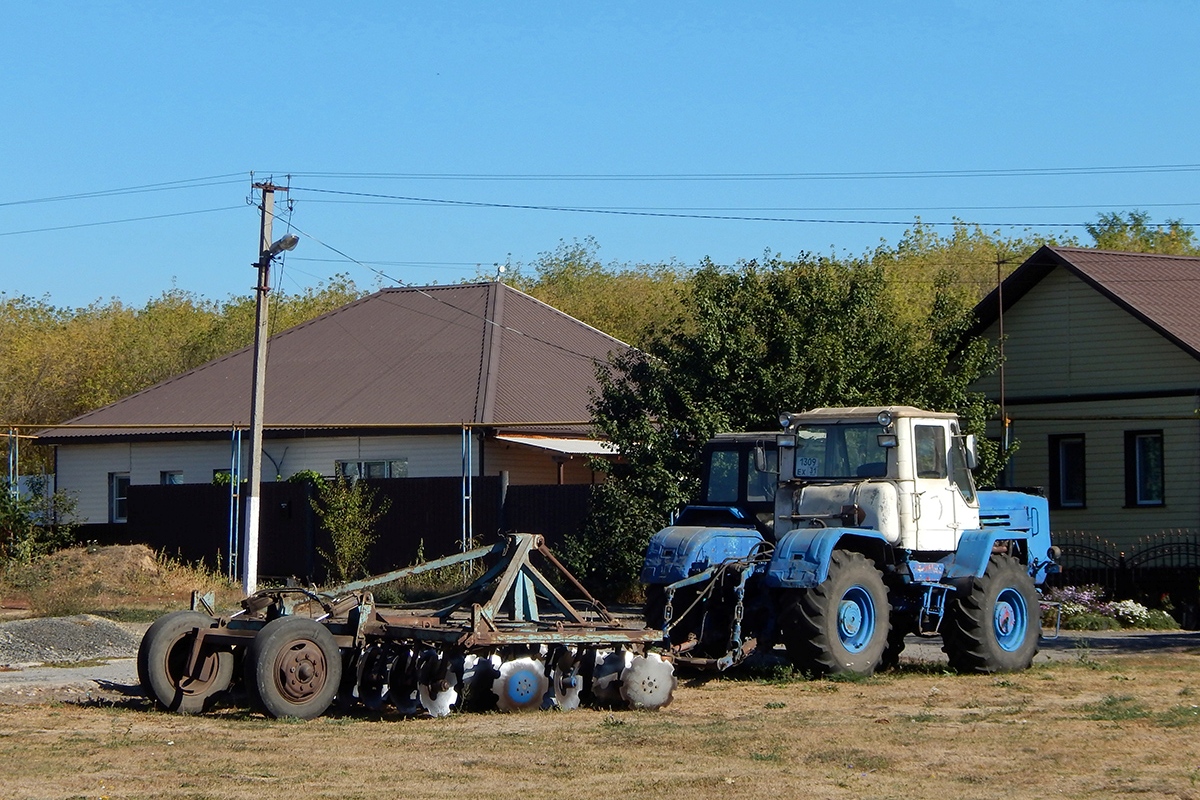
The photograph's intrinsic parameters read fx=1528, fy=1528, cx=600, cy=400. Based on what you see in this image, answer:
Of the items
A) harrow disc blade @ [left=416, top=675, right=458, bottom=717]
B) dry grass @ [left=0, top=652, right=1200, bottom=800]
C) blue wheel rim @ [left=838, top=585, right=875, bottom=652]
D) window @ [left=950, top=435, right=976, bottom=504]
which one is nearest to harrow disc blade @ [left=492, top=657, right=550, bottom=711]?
dry grass @ [left=0, top=652, right=1200, bottom=800]

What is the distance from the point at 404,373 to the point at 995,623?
1994 centimetres

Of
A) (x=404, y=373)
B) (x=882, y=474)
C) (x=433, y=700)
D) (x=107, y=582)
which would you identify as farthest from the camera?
(x=404, y=373)

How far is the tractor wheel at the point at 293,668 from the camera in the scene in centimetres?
1189

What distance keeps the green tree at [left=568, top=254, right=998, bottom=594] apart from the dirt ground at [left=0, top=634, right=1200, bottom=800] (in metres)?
9.57

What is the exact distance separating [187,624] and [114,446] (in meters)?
24.3

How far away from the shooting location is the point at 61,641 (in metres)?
17.8

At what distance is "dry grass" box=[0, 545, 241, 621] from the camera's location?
25516mm

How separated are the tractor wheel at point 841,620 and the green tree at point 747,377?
8.75 m

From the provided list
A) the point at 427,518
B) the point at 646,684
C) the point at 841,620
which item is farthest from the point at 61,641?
the point at 427,518

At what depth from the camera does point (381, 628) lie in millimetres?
12562

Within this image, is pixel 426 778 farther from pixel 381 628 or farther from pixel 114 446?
pixel 114 446

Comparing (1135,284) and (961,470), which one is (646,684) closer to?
(961,470)

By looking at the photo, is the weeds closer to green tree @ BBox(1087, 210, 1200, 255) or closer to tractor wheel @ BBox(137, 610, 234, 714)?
tractor wheel @ BBox(137, 610, 234, 714)

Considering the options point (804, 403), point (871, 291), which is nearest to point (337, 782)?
point (804, 403)
